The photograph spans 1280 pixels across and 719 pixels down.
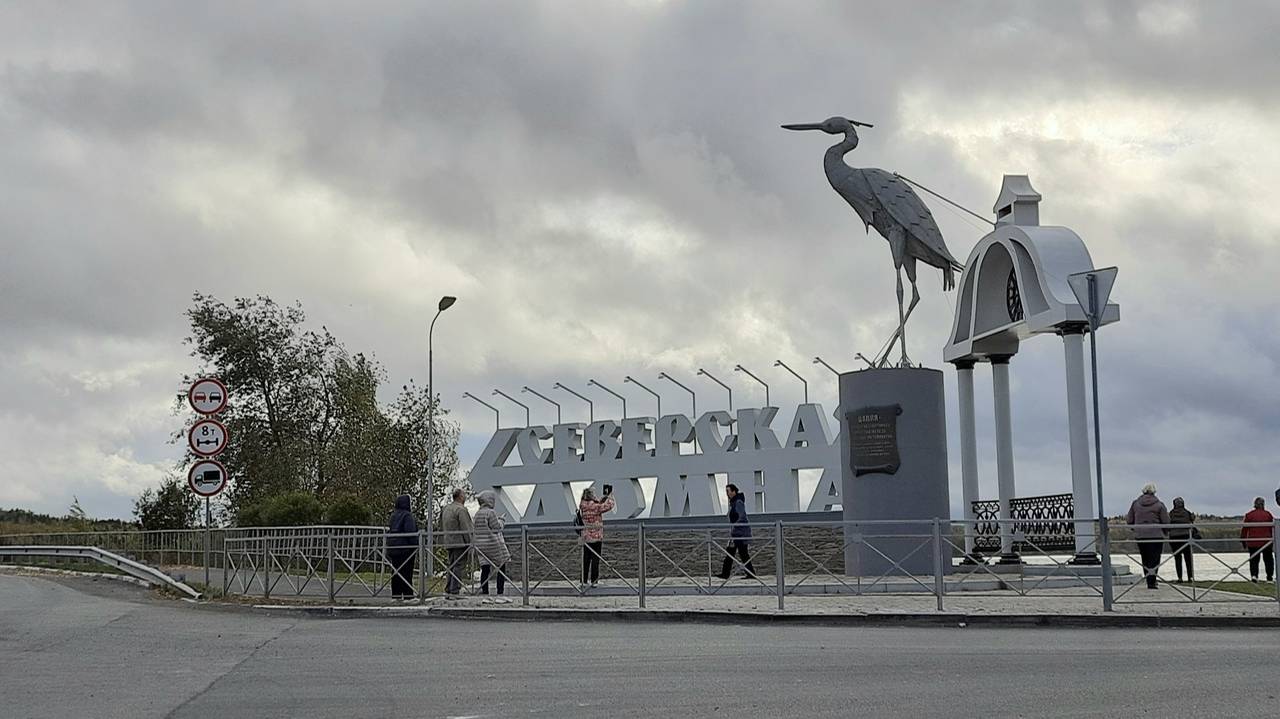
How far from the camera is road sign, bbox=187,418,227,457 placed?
69.2ft

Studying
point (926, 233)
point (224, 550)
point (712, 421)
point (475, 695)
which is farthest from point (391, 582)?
point (712, 421)

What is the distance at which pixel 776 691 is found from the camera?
10039 millimetres

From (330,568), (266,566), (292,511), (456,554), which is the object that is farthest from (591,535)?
(292,511)

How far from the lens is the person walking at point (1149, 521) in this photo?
20.1 metres

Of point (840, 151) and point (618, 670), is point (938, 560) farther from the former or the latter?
point (840, 151)

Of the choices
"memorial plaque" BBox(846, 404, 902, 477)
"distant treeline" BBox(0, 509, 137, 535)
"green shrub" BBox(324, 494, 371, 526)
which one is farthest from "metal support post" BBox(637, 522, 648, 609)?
"distant treeline" BBox(0, 509, 137, 535)

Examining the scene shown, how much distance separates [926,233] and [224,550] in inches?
567

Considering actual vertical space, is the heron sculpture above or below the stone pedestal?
above

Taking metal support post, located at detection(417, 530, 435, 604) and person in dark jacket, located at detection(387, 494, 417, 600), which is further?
person in dark jacket, located at detection(387, 494, 417, 600)

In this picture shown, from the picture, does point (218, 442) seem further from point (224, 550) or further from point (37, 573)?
point (37, 573)

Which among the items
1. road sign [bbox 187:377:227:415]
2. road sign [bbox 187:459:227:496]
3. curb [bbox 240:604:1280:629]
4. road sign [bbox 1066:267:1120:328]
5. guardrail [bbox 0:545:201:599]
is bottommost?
curb [bbox 240:604:1280:629]

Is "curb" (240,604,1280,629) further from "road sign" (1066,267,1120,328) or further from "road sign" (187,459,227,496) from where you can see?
"road sign" (1066,267,1120,328)

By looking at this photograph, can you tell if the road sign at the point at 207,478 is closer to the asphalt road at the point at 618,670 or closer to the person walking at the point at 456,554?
the person walking at the point at 456,554

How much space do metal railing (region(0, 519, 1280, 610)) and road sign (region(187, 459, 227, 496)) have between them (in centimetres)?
115
